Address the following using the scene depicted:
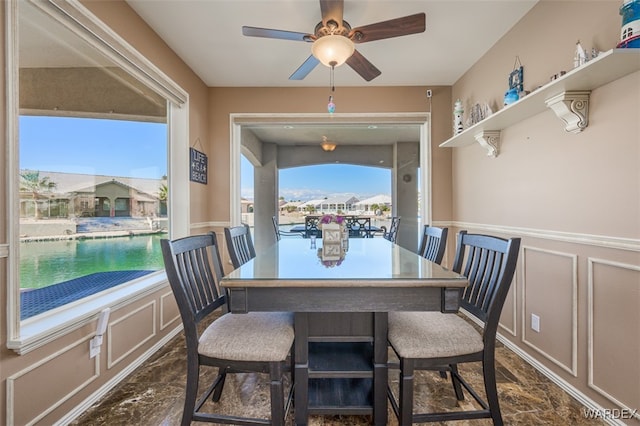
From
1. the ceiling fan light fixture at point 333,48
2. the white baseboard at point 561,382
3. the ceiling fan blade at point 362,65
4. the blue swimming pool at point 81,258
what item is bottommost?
the white baseboard at point 561,382

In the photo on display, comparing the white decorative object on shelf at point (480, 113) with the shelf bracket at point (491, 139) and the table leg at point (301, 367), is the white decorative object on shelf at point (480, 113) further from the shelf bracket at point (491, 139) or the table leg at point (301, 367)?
the table leg at point (301, 367)

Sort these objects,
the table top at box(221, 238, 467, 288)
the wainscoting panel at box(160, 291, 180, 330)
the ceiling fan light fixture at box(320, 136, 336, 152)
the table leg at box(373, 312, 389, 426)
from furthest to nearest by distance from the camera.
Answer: the ceiling fan light fixture at box(320, 136, 336, 152) < the wainscoting panel at box(160, 291, 180, 330) < the table leg at box(373, 312, 389, 426) < the table top at box(221, 238, 467, 288)

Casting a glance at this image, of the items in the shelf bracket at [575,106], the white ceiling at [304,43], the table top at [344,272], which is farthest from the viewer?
the white ceiling at [304,43]

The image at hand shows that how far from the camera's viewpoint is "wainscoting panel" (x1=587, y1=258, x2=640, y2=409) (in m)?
1.46

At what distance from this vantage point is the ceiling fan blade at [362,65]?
7.18ft

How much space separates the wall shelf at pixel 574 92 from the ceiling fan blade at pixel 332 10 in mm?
1305

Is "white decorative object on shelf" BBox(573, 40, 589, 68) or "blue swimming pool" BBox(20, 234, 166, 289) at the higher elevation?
"white decorative object on shelf" BBox(573, 40, 589, 68)

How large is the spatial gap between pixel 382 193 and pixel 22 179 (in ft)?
17.7

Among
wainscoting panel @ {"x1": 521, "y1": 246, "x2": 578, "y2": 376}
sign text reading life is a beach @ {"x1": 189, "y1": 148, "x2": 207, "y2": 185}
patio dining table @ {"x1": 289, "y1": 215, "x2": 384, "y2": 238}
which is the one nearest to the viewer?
wainscoting panel @ {"x1": 521, "y1": 246, "x2": 578, "y2": 376}

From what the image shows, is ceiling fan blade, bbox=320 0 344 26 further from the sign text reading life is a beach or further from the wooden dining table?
the sign text reading life is a beach

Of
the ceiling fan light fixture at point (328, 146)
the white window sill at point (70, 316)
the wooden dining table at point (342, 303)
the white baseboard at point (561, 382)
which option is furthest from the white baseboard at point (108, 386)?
the ceiling fan light fixture at point (328, 146)

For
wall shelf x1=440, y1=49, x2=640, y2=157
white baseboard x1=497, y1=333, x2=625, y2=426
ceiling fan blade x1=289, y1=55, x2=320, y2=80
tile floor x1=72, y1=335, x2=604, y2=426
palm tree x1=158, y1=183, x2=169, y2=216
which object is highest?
ceiling fan blade x1=289, y1=55, x2=320, y2=80

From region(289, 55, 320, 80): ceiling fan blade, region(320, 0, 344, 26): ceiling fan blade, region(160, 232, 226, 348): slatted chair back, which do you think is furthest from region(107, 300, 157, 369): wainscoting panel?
region(320, 0, 344, 26): ceiling fan blade

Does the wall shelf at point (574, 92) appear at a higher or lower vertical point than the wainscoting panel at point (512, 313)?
higher
